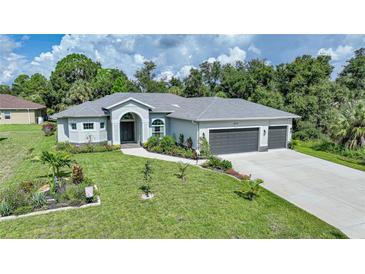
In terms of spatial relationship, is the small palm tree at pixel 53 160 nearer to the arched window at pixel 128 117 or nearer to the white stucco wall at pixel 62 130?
the white stucco wall at pixel 62 130

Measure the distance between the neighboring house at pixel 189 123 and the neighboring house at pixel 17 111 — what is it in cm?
2163

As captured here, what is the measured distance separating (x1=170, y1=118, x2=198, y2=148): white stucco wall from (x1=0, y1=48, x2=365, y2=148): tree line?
11765 millimetres

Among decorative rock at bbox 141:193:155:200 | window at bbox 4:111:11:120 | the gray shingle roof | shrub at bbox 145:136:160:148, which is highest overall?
the gray shingle roof

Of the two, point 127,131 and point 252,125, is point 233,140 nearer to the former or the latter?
point 252,125

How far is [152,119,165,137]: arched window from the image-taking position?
21.5 m

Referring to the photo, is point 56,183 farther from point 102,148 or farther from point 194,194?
point 102,148

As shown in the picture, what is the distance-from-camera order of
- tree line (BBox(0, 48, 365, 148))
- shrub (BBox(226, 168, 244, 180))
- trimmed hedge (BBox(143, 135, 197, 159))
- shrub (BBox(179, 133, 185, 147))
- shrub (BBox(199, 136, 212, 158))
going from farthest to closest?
tree line (BBox(0, 48, 365, 148)), shrub (BBox(179, 133, 185, 147)), trimmed hedge (BBox(143, 135, 197, 159)), shrub (BBox(199, 136, 212, 158)), shrub (BBox(226, 168, 244, 180))

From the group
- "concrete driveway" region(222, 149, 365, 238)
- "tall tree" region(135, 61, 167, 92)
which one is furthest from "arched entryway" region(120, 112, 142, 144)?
"tall tree" region(135, 61, 167, 92)

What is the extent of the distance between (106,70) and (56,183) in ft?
143

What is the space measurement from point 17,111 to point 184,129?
103 ft

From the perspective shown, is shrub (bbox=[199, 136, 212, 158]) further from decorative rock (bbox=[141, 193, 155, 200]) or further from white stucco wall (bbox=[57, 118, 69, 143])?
white stucco wall (bbox=[57, 118, 69, 143])

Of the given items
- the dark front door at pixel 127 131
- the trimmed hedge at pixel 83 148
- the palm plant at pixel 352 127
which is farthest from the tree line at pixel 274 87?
the trimmed hedge at pixel 83 148

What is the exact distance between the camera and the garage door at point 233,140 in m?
17.6

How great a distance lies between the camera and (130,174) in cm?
1269
